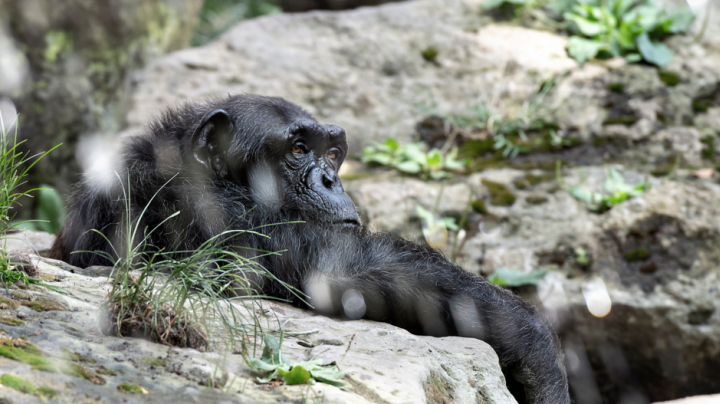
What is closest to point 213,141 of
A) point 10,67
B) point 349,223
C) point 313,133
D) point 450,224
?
point 313,133

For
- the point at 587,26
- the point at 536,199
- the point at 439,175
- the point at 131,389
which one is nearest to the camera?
the point at 131,389

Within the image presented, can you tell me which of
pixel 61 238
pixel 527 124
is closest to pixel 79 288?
pixel 61 238

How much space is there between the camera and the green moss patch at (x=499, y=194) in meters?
6.10

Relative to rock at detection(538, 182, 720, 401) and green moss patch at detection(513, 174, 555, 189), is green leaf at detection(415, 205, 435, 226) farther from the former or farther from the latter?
rock at detection(538, 182, 720, 401)

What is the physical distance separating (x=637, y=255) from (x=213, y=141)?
3.92 meters

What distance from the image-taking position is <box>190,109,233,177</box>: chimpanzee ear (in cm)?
379

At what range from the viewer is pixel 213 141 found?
3.87 m

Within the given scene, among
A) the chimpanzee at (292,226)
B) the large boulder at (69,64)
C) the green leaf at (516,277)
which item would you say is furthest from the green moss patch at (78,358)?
the large boulder at (69,64)

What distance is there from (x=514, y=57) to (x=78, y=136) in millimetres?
6144

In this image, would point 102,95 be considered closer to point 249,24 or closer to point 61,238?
point 249,24

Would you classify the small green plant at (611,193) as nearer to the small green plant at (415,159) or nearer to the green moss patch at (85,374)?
the small green plant at (415,159)

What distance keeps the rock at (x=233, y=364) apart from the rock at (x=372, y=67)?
472cm

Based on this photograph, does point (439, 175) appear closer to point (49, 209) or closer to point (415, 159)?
point (415, 159)

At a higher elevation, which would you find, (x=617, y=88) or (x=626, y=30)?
(x=626, y=30)
